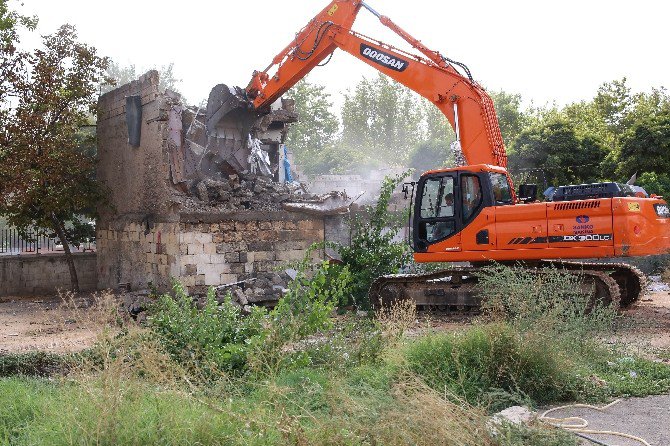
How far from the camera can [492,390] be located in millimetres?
5961

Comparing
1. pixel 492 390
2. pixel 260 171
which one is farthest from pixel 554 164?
pixel 492 390

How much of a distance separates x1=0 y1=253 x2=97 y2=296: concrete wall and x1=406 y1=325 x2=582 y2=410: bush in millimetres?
13547

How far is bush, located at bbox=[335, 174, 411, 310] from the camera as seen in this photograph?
1247 cm

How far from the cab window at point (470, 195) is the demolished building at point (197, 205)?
4.22 metres

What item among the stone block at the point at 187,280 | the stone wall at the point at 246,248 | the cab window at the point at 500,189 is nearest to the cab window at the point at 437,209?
the cab window at the point at 500,189

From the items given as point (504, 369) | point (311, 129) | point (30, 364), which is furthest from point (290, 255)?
point (311, 129)

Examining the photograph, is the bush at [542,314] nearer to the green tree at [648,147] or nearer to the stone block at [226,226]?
the stone block at [226,226]

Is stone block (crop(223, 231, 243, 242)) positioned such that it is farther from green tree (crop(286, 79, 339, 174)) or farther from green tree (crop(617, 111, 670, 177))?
green tree (crop(286, 79, 339, 174))

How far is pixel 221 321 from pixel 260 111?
8.98 m

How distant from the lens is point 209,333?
680 centimetres

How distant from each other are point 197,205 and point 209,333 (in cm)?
694

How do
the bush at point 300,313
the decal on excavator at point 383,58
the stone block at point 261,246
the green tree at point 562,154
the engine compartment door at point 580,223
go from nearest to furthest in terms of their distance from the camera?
the bush at point 300,313 → the engine compartment door at point 580,223 → the decal on excavator at point 383,58 → the stone block at point 261,246 → the green tree at point 562,154

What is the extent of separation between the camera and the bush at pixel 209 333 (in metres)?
6.43

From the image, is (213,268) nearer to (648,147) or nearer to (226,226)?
(226,226)
